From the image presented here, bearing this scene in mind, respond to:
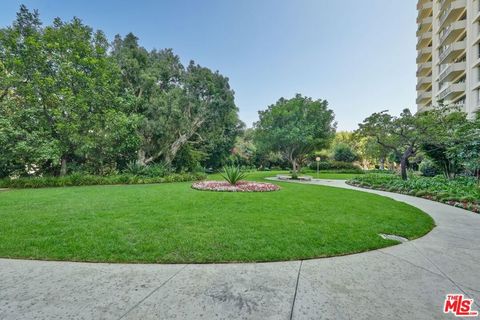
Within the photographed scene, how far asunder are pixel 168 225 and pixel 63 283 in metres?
2.19

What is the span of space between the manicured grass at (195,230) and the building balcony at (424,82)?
3250cm

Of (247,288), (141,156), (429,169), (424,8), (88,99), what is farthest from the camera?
(424,8)

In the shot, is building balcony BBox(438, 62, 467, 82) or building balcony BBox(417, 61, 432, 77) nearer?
building balcony BBox(438, 62, 467, 82)

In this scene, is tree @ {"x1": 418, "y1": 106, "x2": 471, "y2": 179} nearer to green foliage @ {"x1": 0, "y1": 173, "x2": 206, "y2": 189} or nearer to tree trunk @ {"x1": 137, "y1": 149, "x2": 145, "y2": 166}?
green foliage @ {"x1": 0, "y1": 173, "x2": 206, "y2": 189}

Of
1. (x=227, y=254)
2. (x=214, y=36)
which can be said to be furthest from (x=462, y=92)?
(x=227, y=254)

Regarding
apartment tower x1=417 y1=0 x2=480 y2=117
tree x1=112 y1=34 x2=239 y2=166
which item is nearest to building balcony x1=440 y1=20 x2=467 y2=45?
apartment tower x1=417 y1=0 x2=480 y2=117

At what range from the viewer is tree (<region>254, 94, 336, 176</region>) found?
1817 cm

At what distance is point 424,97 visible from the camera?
2962 centimetres

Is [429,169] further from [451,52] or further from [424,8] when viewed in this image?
[424,8]

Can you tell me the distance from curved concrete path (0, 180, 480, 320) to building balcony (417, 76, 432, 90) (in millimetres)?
35750

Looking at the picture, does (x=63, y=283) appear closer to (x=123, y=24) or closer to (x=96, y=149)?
(x=96, y=149)

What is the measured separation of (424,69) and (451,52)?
1087cm

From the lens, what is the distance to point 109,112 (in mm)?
13117

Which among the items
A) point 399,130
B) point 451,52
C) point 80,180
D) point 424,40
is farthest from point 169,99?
point 424,40
